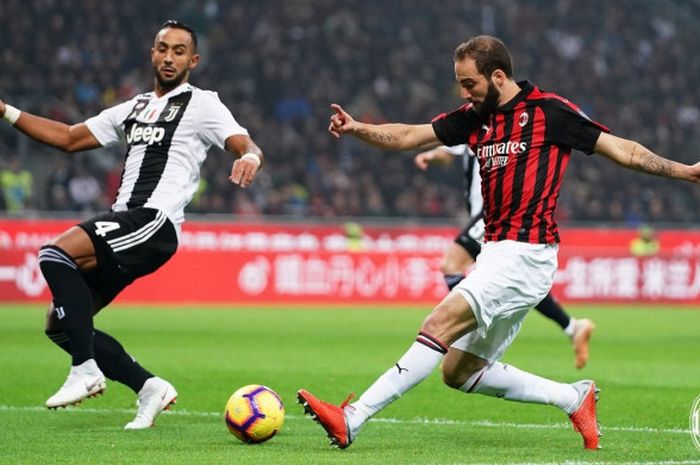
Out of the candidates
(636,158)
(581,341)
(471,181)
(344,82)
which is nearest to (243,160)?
(636,158)

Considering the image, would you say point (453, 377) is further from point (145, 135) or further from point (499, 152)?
point (145, 135)

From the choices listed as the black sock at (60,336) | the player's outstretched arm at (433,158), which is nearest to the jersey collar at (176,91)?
the black sock at (60,336)

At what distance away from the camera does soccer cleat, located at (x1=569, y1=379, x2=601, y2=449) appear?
670 cm

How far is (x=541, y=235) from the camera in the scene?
21.7ft

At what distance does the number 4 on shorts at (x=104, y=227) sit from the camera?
7.26 metres

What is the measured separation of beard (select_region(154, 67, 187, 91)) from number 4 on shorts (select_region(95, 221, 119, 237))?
1005mm

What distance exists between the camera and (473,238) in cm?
1126

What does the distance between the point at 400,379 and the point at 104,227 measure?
2.05m

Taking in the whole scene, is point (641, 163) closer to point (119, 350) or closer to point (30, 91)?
point (119, 350)

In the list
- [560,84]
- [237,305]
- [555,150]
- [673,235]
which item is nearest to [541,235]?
[555,150]

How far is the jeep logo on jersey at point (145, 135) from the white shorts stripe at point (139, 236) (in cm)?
48

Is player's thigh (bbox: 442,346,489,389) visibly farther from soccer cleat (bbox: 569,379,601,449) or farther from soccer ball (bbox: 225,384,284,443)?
soccer ball (bbox: 225,384,284,443)

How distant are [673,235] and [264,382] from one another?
52.9 ft

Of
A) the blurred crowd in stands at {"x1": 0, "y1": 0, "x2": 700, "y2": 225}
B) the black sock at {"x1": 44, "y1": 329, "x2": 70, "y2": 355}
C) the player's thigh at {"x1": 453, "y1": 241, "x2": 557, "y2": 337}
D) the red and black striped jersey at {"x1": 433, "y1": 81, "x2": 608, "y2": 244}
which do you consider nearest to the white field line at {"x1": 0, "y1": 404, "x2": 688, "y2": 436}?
the black sock at {"x1": 44, "y1": 329, "x2": 70, "y2": 355}
